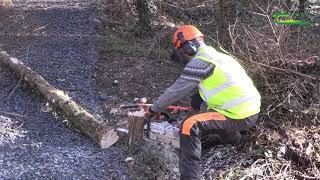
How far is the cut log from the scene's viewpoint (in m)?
4.90

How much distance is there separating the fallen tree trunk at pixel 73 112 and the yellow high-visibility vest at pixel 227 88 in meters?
1.39

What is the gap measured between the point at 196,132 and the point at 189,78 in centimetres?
55

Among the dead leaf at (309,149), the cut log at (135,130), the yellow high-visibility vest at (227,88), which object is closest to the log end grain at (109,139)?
the cut log at (135,130)

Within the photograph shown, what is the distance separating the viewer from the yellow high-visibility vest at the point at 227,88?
13.9ft

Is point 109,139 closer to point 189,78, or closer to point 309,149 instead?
point 189,78

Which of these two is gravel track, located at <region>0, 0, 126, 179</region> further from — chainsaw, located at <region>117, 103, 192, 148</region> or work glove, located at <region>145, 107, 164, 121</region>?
work glove, located at <region>145, 107, 164, 121</region>

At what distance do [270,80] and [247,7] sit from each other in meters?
5.03

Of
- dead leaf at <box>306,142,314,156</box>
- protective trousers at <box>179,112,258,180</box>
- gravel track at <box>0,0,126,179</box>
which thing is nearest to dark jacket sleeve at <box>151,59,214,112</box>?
protective trousers at <box>179,112,258,180</box>

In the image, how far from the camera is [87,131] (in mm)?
5273

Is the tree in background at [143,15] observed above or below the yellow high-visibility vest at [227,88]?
below

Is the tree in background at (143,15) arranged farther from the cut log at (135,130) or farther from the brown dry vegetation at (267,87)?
the cut log at (135,130)

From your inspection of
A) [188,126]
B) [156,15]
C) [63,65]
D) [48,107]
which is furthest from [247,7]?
[188,126]

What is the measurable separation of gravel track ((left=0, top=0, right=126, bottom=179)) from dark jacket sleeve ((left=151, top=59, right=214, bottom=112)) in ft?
3.43

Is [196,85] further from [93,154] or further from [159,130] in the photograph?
[93,154]
